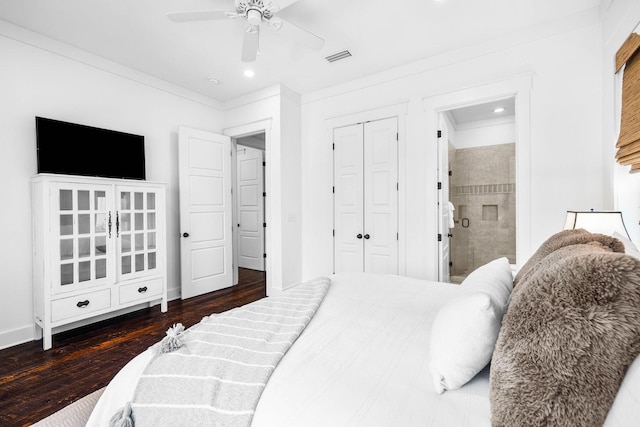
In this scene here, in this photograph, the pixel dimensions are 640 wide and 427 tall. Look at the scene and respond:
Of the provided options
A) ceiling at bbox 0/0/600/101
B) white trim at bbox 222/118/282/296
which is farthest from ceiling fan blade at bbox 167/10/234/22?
white trim at bbox 222/118/282/296

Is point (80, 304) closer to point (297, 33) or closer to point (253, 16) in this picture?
point (253, 16)

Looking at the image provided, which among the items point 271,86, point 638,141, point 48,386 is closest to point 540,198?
point 638,141

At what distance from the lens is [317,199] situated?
408 centimetres

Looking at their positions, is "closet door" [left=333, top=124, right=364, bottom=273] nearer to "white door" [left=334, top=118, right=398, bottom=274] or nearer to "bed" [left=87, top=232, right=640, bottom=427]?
"white door" [left=334, top=118, right=398, bottom=274]

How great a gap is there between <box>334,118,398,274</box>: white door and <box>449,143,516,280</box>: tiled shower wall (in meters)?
1.94

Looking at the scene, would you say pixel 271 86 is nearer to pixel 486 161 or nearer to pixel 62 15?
pixel 62 15

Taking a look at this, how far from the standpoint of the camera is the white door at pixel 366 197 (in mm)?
3506

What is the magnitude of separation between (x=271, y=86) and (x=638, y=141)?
363 cm

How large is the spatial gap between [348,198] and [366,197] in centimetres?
25

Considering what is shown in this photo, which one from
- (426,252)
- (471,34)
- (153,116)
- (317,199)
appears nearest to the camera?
(471,34)

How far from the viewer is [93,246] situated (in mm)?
2799

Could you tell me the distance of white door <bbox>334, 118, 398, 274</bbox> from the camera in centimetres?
351

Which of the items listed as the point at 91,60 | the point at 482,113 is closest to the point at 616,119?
the point at 482,113

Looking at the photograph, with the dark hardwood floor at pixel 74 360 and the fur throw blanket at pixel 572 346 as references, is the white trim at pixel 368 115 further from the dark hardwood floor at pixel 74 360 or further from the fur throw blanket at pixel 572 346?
the fur throw blanket at pixel 572 346
